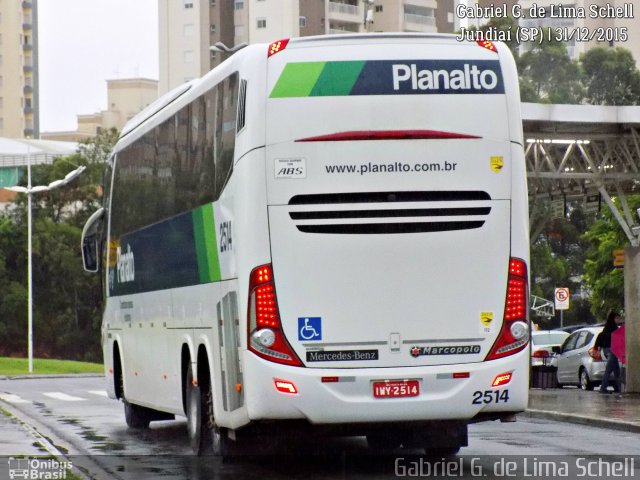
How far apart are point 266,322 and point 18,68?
155067mm

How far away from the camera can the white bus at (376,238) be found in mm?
12625

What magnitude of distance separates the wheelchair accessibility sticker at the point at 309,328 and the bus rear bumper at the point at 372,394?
267mm

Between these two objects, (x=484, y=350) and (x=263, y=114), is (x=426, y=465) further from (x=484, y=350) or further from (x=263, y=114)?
(x=263, y=114)

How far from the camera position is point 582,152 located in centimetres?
3169

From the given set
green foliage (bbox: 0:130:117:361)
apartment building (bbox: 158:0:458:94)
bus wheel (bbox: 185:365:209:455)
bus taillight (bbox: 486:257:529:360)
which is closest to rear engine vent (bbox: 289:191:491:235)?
bus taillight (bbox: 486:257:529:360)

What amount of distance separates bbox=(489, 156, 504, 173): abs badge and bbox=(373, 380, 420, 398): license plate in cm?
192

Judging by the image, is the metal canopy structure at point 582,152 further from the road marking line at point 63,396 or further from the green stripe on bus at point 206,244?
the green stripe on bus at point 206,244

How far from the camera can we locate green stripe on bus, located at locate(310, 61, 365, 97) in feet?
42.2

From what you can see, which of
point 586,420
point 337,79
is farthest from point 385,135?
point 586,420

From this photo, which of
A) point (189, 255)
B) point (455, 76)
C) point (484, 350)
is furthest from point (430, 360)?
point (189, 255)

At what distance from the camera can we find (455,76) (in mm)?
13062

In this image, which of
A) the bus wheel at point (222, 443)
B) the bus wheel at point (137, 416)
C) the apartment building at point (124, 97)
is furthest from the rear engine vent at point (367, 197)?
the apartment building at point (124, 97)

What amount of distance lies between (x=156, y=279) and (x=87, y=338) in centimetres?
7520

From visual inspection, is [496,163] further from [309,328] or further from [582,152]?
[582,152]
